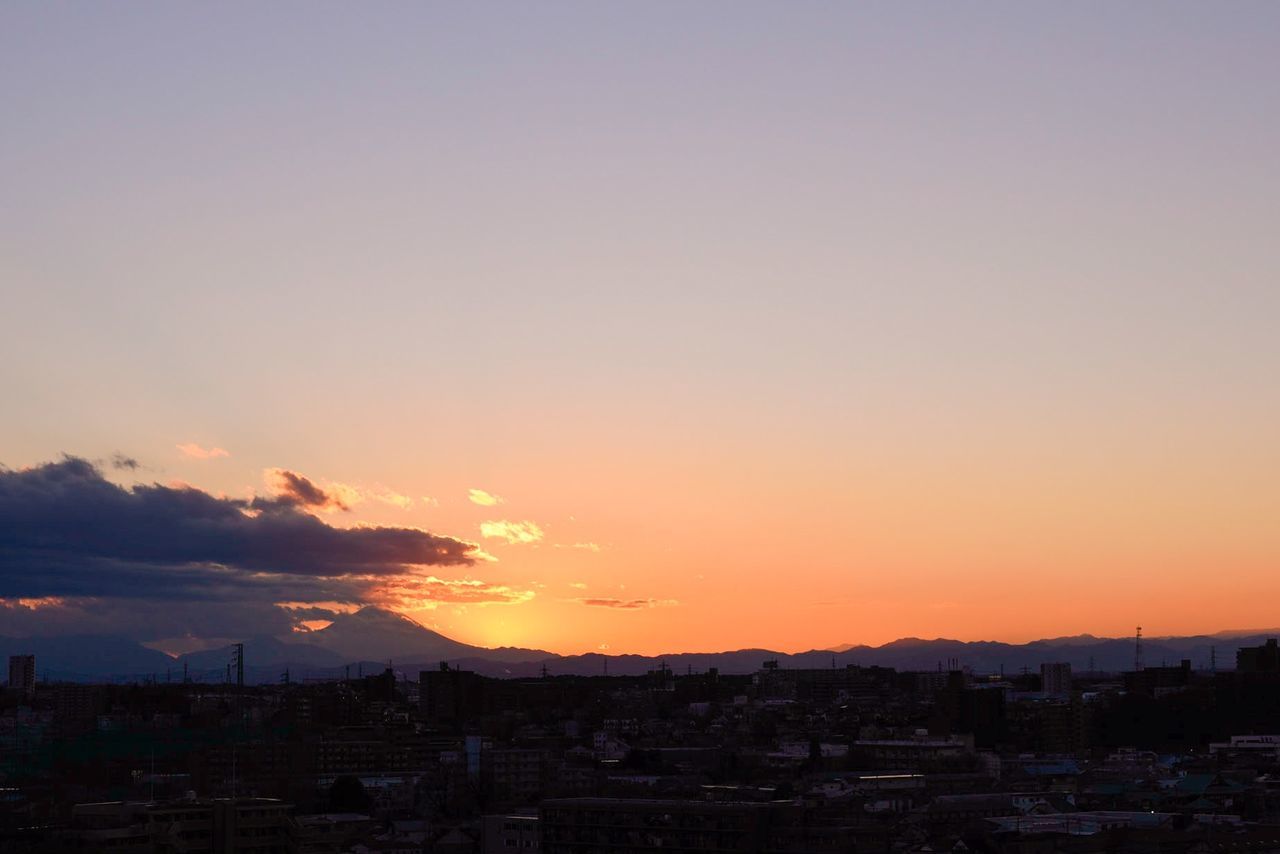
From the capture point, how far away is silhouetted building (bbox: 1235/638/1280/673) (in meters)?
80.9

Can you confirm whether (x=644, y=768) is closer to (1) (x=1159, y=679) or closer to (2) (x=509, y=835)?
(2) (x=509, y=835)

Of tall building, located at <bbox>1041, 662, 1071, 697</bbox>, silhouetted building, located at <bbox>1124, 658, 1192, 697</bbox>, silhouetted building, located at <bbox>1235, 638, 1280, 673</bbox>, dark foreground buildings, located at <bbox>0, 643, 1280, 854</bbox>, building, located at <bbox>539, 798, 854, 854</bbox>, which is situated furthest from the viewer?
tall building, located at <bbox>1041, 662, 1071, 697</bbox>

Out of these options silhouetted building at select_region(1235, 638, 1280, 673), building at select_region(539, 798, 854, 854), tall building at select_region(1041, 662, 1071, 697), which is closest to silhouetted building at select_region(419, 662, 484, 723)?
tall building at select_region(1041, 662, 1071, 697)

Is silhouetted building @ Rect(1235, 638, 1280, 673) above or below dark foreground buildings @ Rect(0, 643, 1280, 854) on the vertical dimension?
above

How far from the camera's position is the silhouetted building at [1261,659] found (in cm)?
8093

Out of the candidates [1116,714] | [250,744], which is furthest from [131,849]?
[1116,714]

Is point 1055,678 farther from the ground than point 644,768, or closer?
farther from the ground

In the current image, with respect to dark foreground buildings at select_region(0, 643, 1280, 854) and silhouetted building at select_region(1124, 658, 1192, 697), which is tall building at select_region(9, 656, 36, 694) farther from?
silhouetted building at select_region(1124, 658, 1192, 697)

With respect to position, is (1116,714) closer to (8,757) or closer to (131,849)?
(8,757)

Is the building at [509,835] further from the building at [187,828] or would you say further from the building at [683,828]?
the building at [187,828]

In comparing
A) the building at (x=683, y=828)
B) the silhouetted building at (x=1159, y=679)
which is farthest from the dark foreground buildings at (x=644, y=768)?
the silhouetted building at (x=1159, y=679)

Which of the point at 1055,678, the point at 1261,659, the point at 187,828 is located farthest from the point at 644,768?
the point at 1055,678

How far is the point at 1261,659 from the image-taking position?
3226 inches

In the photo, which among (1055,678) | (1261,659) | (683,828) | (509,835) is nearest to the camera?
(683,828)
